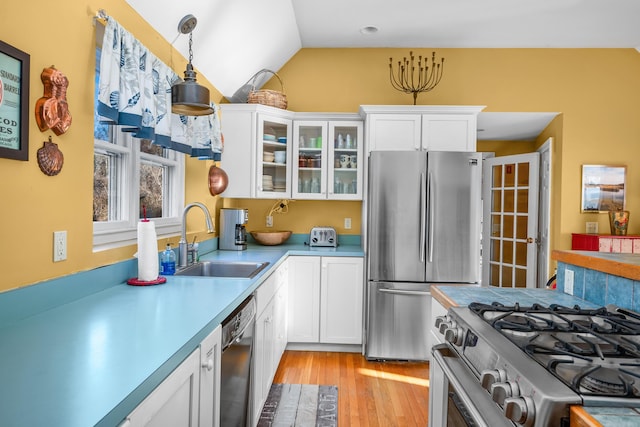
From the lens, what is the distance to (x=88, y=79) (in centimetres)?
169

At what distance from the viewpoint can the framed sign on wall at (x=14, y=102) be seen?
1.24 meters

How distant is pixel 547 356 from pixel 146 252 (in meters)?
1.64

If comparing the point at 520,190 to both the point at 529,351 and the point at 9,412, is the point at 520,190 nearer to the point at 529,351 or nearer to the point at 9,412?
the point at 529,351

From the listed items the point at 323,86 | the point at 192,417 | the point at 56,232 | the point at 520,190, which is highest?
the point at 323,86

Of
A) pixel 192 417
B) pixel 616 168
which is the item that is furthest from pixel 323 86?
pixel 192 417

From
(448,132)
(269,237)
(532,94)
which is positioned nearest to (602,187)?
(532,94)

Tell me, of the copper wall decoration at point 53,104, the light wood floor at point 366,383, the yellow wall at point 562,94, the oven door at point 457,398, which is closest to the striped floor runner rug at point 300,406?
the light wood floor at point 366,383

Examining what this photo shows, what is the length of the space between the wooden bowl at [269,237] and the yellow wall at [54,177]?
6.06ft

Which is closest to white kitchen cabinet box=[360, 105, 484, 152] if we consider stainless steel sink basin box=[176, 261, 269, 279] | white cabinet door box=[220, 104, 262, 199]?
white cabinet door box=[220, 104, 262, 199]

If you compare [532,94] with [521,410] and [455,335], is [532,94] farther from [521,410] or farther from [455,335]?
[521,410]

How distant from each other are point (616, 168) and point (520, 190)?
0.85 m

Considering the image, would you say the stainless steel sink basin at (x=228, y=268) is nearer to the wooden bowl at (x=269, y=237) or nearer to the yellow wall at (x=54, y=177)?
the yellow wall at (x=54, y=177)

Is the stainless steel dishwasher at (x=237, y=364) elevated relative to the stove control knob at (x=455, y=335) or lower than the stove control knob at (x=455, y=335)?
lower

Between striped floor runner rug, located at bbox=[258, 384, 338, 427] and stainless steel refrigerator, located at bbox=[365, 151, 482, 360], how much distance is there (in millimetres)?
881
